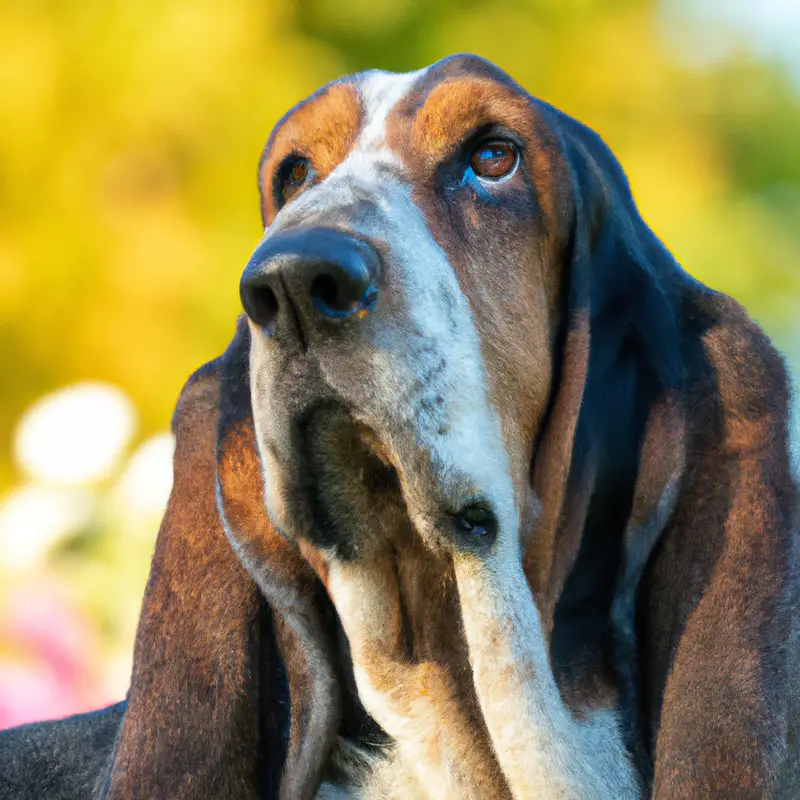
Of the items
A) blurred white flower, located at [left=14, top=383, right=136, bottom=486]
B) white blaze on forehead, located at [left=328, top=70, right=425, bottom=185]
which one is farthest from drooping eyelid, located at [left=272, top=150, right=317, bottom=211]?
blurred white flower, located at [left=14, top=383, right=136, bottom=486]

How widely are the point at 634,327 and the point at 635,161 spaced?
8.12 metres

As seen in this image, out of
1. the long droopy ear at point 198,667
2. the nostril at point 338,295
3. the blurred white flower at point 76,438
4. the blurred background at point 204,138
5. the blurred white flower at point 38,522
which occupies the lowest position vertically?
the long droopy ear at point 198,667

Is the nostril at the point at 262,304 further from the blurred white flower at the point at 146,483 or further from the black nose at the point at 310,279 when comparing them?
the blurred white flower at the point at 146,483

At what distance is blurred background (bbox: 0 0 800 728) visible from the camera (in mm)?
9953

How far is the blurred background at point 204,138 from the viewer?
9953 mm

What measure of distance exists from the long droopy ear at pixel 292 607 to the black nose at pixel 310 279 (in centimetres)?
46

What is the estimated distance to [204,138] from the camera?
33.8 feet

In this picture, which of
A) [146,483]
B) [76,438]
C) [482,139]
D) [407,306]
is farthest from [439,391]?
[76,438]

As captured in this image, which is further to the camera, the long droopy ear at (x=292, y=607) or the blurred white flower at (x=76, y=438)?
the blurred white flower at (x=76, y=438)

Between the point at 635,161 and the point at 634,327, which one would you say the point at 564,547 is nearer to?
the point at 634,327

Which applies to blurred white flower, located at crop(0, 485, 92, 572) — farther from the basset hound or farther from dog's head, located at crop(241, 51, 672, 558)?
dog's head, located at crop(241, 51, 672, 558)

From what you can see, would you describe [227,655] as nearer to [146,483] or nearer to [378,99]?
[378,99]

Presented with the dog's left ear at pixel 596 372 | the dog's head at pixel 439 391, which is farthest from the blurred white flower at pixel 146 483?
the dog's left ear at pixel 596 372

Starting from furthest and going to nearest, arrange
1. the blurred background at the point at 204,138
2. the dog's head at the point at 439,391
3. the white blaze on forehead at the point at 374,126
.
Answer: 1. the blurred background at the point at 204,138
2. the white blaze on forehead at the point at 374,126
3. the dog's head at the point at 439,391
